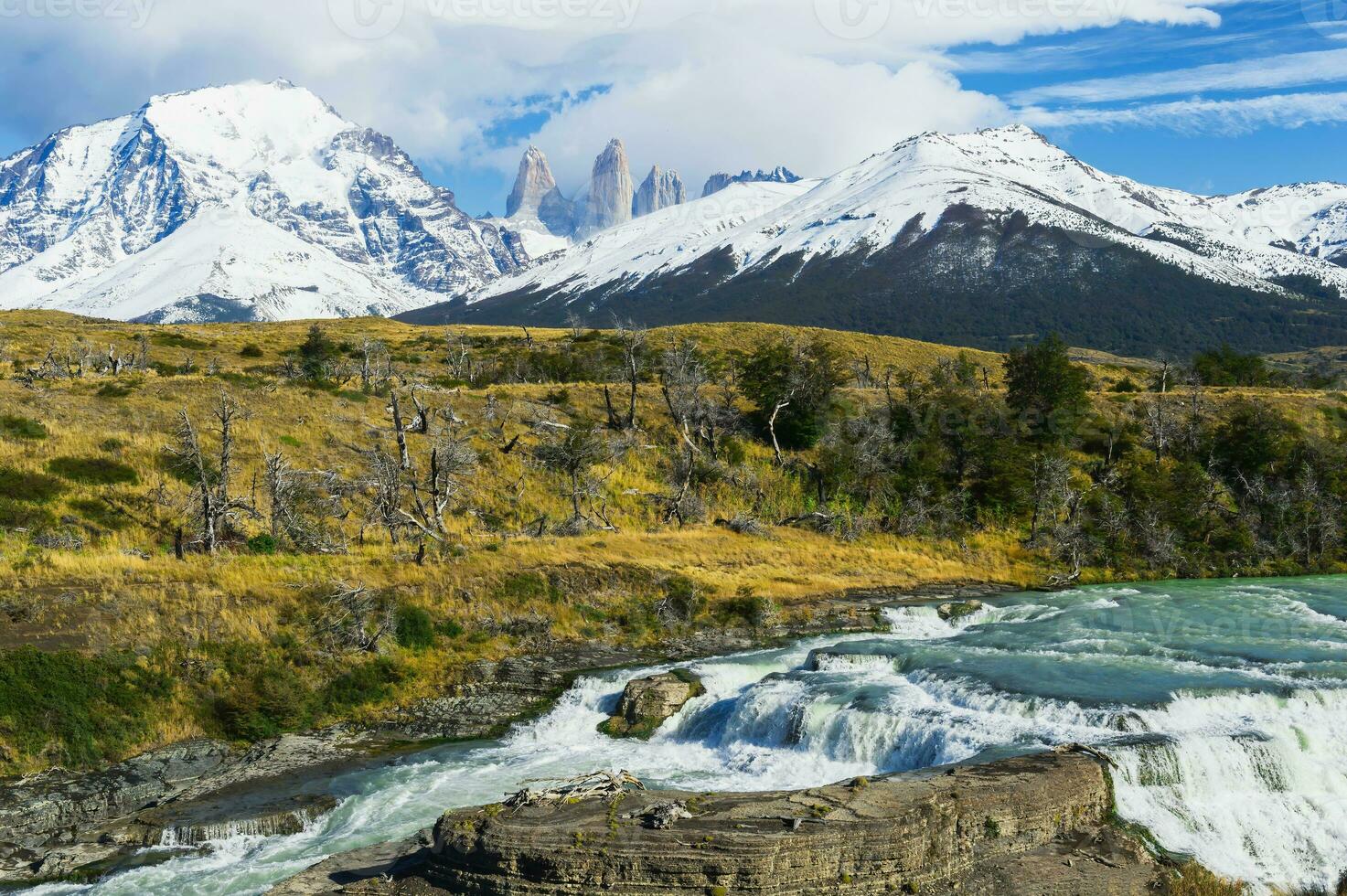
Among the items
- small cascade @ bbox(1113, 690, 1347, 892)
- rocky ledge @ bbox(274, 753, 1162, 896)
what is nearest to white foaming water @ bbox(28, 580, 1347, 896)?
small cascade @ bbox(1113, 690, 1347, 892)

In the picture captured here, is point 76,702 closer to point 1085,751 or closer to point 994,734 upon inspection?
point 994,734

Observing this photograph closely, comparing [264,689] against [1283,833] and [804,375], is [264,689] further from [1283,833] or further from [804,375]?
[804,375]

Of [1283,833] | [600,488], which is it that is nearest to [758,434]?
[600,488]

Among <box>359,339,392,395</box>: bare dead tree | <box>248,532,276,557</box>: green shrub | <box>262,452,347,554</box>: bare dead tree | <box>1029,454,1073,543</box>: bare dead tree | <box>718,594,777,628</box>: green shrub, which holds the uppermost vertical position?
<box>359,339,392,395</box>: bare dead tree

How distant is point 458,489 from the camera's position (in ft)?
154

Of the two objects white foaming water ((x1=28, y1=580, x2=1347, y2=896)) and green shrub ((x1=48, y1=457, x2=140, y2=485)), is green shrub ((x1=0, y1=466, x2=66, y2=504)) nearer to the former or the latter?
green shrub ((x1=48, y1=457, x2=140, y2=485))

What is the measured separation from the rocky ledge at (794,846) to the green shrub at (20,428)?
35.4m

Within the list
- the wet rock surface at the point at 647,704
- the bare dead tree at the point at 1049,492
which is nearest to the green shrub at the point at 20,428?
the wet rock surface at the point at 647,704

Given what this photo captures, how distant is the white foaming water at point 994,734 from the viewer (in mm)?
19016

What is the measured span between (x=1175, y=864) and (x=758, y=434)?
43.9 m

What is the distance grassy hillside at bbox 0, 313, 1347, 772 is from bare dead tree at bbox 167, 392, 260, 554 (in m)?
0.35

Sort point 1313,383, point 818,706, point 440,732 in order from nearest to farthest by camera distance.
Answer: point 818,706
point 440,732
point 1313,383

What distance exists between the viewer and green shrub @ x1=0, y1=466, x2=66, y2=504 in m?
37.5

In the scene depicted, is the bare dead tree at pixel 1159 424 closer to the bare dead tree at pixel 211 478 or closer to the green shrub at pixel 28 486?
the bare dead tree at pixel 211 478
